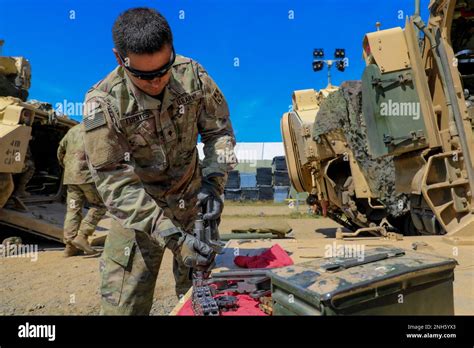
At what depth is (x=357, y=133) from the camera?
516 cm

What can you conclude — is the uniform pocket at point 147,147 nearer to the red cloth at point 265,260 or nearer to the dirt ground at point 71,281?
the red cloth at point 265,260

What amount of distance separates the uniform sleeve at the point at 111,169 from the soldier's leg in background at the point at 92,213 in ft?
12.2

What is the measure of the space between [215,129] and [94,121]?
728mm

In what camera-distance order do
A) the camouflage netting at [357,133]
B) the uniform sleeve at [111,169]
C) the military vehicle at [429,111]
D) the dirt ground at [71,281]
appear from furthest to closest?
1. the camouflage netting at [357,133]
2. the military vehicle at [429,111]
3. the dirt ground at [71,281]
4. the uniform sleeve at [111,169]

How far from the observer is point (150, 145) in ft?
8.07

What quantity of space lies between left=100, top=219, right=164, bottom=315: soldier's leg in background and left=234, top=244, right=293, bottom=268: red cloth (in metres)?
0.49

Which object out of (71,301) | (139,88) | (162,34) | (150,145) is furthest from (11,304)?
(162,34)

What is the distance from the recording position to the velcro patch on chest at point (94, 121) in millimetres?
2168

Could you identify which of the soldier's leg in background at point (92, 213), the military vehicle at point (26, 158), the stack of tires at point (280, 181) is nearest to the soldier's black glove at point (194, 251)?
the soldier's leg in background at point (92, 213)

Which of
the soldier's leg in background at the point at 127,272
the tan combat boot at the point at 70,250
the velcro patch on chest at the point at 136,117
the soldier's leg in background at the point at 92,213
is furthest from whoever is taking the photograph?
the tan combat boot at the point at 70,250

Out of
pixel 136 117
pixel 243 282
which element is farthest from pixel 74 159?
pixel 243 282

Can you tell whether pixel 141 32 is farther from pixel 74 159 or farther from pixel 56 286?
pixel 74 159
